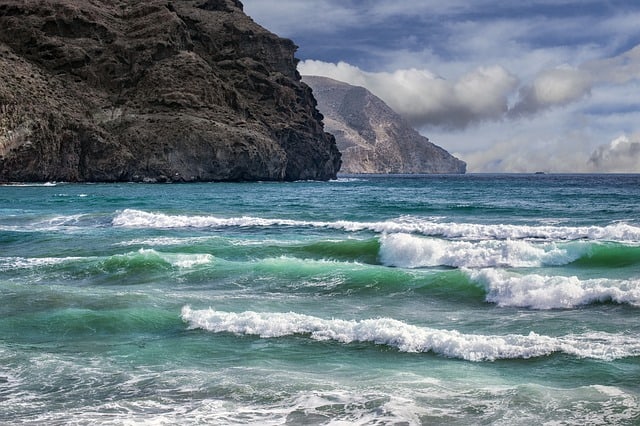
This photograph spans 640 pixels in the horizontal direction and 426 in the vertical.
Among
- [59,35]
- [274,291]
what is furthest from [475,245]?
[59,35]

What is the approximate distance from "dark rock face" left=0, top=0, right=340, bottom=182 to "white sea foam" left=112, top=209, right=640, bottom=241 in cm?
7138

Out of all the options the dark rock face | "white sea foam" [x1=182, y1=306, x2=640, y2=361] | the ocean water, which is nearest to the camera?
the ocean water

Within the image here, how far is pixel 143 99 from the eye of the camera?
424ft

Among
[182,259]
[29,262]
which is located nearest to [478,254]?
[182,259]

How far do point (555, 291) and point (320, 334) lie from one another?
590 centimetres

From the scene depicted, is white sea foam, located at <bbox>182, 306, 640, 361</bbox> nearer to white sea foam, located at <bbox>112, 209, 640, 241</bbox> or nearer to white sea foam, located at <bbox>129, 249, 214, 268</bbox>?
white sea foam, located at <bbox>129, 249, 214, 268</bbox>

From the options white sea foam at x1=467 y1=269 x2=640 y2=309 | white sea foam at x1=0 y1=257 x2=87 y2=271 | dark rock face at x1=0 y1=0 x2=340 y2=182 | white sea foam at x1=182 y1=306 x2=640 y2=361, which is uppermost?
dark rock face at x1=0 y1=0 x2=340 y2=182

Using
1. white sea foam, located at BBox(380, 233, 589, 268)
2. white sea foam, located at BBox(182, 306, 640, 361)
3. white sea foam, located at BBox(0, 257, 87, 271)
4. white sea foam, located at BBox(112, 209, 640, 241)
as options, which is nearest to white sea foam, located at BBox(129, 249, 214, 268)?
white sea foam, located at BBox(0, 257, 87, 271)

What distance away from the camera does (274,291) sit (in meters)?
17.6

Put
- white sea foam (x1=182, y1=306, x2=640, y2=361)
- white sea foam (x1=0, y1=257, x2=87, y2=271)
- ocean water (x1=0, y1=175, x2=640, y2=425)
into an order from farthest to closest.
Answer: white sea foam (x1=0, y1=257, x2=87, y2=271), white sea foam (x1=182, y1=306, x2=640, y2=361), ocean water (x1=0, y1=175, x2=640, y2=425)

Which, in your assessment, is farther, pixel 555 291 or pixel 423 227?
pixel 423 227

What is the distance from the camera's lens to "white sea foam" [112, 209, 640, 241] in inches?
1154

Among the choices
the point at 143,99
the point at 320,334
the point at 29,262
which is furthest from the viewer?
the point at 143,99

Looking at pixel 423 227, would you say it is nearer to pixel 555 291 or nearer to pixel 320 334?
pixel 555 291
